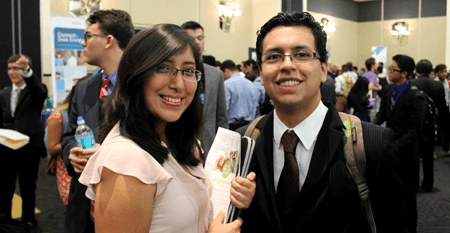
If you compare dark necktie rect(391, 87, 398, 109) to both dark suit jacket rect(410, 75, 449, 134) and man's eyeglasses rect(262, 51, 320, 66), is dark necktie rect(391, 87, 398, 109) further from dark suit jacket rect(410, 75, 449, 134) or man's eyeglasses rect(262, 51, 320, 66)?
man's eyeglasses rect(262, 51, 320, 66)

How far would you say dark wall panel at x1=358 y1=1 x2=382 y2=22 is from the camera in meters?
17.4

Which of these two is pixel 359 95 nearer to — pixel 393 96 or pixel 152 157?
pixel 393 96

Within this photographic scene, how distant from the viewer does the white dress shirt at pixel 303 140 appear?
1.31 m

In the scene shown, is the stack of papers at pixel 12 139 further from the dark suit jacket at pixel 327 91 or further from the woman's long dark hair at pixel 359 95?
the woman's long dark hair at pixel 359 95

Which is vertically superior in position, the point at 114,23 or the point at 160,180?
the point at 114,23

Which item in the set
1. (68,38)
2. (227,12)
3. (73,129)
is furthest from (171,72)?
(227,12)

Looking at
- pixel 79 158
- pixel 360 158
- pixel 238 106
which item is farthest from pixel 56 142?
pixel 238 106

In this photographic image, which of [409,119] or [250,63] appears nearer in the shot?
[409,119]

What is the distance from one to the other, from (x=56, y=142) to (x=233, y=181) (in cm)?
169

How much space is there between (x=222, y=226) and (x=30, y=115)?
11.5 feet

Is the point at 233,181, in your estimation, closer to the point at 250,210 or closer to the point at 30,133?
the point at 250,210

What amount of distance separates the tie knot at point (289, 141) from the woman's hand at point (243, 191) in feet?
0.60

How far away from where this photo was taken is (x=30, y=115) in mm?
3939

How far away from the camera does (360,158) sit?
1211 millimetres
